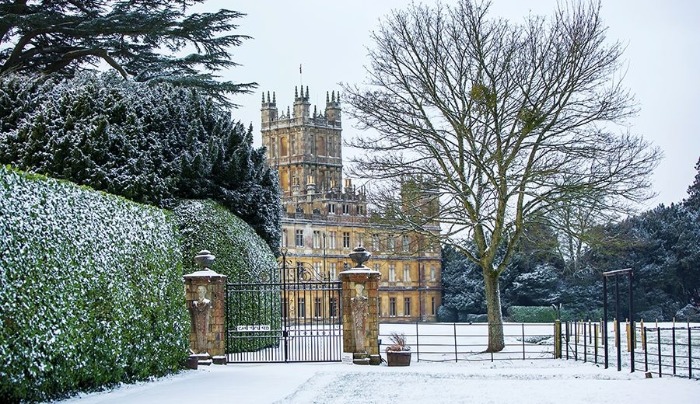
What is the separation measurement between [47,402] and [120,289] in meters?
2.64

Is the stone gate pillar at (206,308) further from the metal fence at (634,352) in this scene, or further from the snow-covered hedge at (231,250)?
the metal fence at (634,352)

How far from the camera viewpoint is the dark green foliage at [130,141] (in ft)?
68.6

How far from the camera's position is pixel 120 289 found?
1434 cm

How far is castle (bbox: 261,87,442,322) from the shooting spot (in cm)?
7656

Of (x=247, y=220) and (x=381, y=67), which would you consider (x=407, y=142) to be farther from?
(x=247, y=220)

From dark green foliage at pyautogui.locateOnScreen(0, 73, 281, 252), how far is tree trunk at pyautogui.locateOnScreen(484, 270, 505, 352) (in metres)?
6.22

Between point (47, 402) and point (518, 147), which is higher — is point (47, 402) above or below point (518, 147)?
below

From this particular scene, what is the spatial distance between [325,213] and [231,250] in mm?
57207

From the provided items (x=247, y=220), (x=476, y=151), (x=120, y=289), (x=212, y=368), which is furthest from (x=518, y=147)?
(x=120, y=289)

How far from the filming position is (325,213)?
79.1 meters

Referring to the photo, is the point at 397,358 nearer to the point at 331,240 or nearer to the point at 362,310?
the point at 362,310

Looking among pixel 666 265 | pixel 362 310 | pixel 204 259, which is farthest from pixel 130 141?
pixel 666 265

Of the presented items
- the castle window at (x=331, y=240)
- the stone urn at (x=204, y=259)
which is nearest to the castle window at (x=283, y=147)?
the castle window at (x=331, y=240)

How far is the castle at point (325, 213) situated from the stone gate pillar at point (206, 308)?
4656cm
